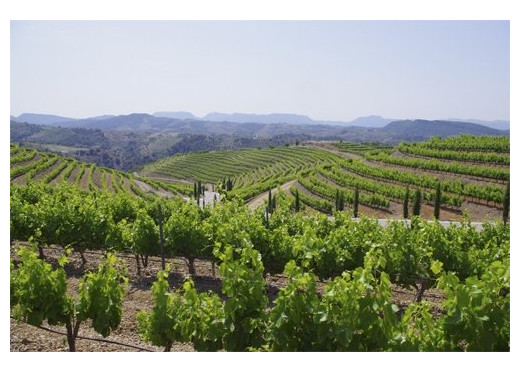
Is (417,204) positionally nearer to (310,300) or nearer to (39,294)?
(310,300)

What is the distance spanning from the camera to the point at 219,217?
15547 millimetres

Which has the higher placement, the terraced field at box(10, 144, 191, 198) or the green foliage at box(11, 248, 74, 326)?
the green foliage at box(11, 248, 74, 326)

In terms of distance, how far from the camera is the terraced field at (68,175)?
5687cm

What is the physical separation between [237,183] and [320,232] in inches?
3162

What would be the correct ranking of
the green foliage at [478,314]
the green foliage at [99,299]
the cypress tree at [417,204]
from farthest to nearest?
the cypress tree at [417,204] → the green foliage at [99,299] → the green foliage at [478,314]

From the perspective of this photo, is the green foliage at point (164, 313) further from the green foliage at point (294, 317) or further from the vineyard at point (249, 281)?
the green foliage at point (294, 317)

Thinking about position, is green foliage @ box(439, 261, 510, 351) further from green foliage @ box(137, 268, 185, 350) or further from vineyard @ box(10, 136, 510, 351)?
green foliage @ box(137, 268, 185, 350)

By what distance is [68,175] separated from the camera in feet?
205

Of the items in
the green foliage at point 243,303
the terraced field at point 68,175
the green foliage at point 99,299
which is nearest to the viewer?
the green foliage at point 243,303

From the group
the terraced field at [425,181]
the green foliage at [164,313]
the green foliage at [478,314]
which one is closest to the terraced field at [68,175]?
the terraced field at [425,181]

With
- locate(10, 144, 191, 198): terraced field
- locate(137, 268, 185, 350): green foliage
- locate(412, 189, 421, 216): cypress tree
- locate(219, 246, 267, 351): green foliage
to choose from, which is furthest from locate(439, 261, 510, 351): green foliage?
locate(10, 144, 191, 198): terraced field

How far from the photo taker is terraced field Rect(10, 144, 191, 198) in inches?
2239

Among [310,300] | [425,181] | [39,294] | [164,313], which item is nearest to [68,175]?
[425,181]

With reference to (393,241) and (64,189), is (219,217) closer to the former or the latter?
(393,241)
